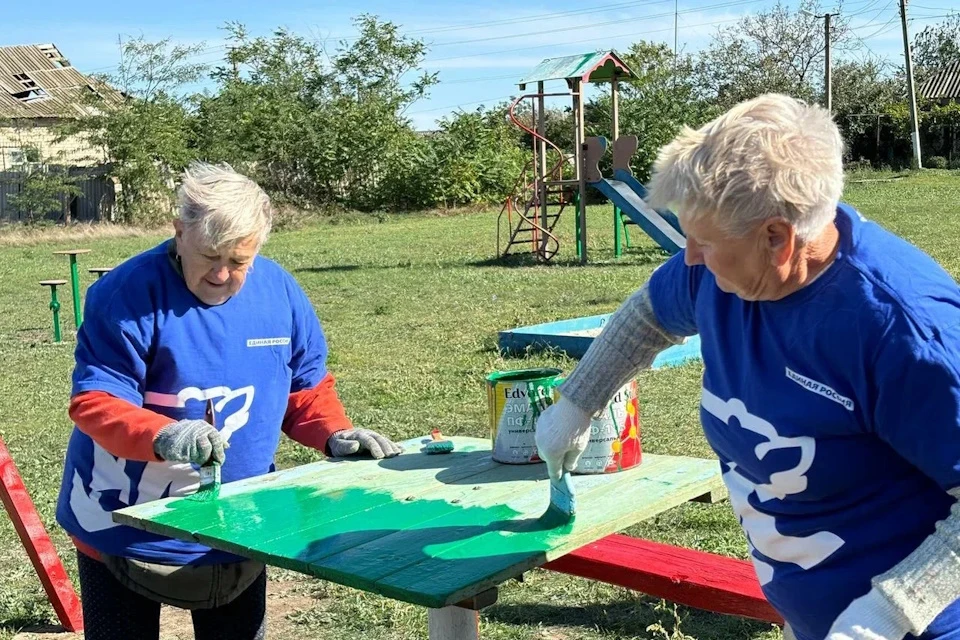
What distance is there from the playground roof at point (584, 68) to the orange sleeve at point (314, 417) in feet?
46.8

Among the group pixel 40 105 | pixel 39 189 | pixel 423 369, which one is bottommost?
pixel 423 369

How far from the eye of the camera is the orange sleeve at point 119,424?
2.47 meters

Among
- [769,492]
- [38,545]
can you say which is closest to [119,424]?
[769,492]

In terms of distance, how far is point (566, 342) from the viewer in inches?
316

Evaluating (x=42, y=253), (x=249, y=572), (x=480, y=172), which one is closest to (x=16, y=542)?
(x=249, y=572)

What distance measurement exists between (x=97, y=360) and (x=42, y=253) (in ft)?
64.2

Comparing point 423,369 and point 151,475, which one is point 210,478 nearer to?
point 151,475

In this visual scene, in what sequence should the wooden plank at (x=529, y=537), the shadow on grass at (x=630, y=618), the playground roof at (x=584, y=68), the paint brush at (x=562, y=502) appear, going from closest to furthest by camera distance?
the wooden plank at (x=529, y=537), the paint brush at (x=562, y=502), the shadow on grass at (x=630, y=618), the playground roof at (x=584, y=68)

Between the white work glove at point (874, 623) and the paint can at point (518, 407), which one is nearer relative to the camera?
the white work glove at point (874, 623)

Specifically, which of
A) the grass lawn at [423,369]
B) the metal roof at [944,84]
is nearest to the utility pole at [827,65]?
the metal roof at [944,84]

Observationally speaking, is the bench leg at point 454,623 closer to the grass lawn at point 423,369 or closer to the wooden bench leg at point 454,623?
the wooden bench leg at point 454,623

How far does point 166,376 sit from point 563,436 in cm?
100

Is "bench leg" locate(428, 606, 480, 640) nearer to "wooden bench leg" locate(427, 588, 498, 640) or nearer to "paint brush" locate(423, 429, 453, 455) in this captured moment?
"wooden bench leg" locate(427, 588, 498, 640)

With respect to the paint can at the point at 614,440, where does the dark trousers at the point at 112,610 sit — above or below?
below
